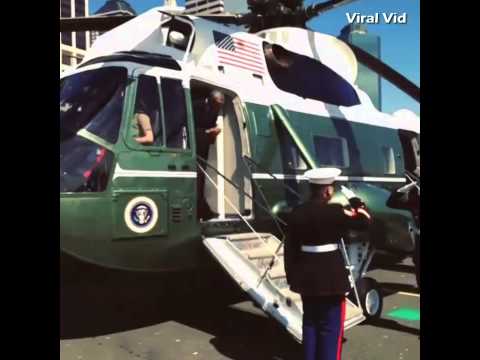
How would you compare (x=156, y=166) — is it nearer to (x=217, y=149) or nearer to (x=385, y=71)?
(x=217, y=149)

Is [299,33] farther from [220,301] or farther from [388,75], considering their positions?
[220,301]

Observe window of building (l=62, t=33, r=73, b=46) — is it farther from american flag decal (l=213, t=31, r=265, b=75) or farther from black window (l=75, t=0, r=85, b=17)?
american flag decal (l=213, t=31, r=265, b=75)

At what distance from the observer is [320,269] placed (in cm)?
355

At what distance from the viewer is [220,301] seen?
21.4ft

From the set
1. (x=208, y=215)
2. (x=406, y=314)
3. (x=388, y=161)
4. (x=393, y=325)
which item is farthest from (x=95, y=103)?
(x=388, y=161)

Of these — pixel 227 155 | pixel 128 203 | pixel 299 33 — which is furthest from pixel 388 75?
pixel 128 203

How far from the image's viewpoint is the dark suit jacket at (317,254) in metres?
3.53

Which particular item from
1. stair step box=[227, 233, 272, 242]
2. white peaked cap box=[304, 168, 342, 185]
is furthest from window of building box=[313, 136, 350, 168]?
white peaked cap box=[304, 168, 342, 185]

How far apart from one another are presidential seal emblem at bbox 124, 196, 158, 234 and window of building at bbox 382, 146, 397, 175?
4640 millimetres

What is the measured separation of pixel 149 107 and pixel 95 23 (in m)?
1.72

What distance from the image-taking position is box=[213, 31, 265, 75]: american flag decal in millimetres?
5977

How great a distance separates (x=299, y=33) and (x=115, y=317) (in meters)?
4.83

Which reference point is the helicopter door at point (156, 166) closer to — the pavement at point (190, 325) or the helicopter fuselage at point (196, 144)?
the helicopter fuselage at point (196, 144)
